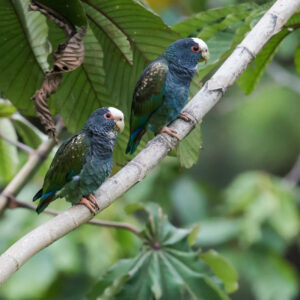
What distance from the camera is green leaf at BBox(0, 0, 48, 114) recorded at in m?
2.18

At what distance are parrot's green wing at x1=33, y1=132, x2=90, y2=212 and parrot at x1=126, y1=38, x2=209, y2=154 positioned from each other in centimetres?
26

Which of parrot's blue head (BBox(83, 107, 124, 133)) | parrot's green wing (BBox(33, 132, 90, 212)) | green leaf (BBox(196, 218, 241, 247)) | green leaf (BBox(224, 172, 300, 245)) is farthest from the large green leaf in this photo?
green leaf (BBox(196, 218, 241, 247))

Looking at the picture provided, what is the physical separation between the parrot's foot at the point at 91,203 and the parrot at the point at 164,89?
43 centimetres

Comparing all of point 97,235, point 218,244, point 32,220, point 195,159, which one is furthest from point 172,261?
point 218,244

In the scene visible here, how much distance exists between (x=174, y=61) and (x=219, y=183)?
7.12m

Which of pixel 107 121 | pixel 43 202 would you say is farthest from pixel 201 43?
pixel 43 202

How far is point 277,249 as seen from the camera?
5.15 m

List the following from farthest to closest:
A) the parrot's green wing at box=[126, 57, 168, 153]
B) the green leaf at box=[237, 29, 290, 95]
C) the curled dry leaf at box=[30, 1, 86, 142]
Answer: the green leaf at box=[237, 29, 290, 95] → the parrot's green wing at box=[126, 57, 168, 153] → the curled dry leaf at box=[30, 1, 86, 142]

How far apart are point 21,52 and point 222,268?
4.10 feet

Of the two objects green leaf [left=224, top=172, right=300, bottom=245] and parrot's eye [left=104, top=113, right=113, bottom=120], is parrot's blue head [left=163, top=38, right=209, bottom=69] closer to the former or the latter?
parrot's eye [left=104, top=113, right=113, bottom=120]

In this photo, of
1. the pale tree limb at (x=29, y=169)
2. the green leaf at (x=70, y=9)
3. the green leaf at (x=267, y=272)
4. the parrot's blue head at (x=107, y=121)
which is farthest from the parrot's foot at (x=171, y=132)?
the green leaf at (x=267, y=272)

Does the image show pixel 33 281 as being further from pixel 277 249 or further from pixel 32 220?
pixel 277 249

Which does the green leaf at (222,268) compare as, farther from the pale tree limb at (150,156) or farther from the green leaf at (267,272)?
the green leaf at (267,272)

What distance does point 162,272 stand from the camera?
2529 millimetres
